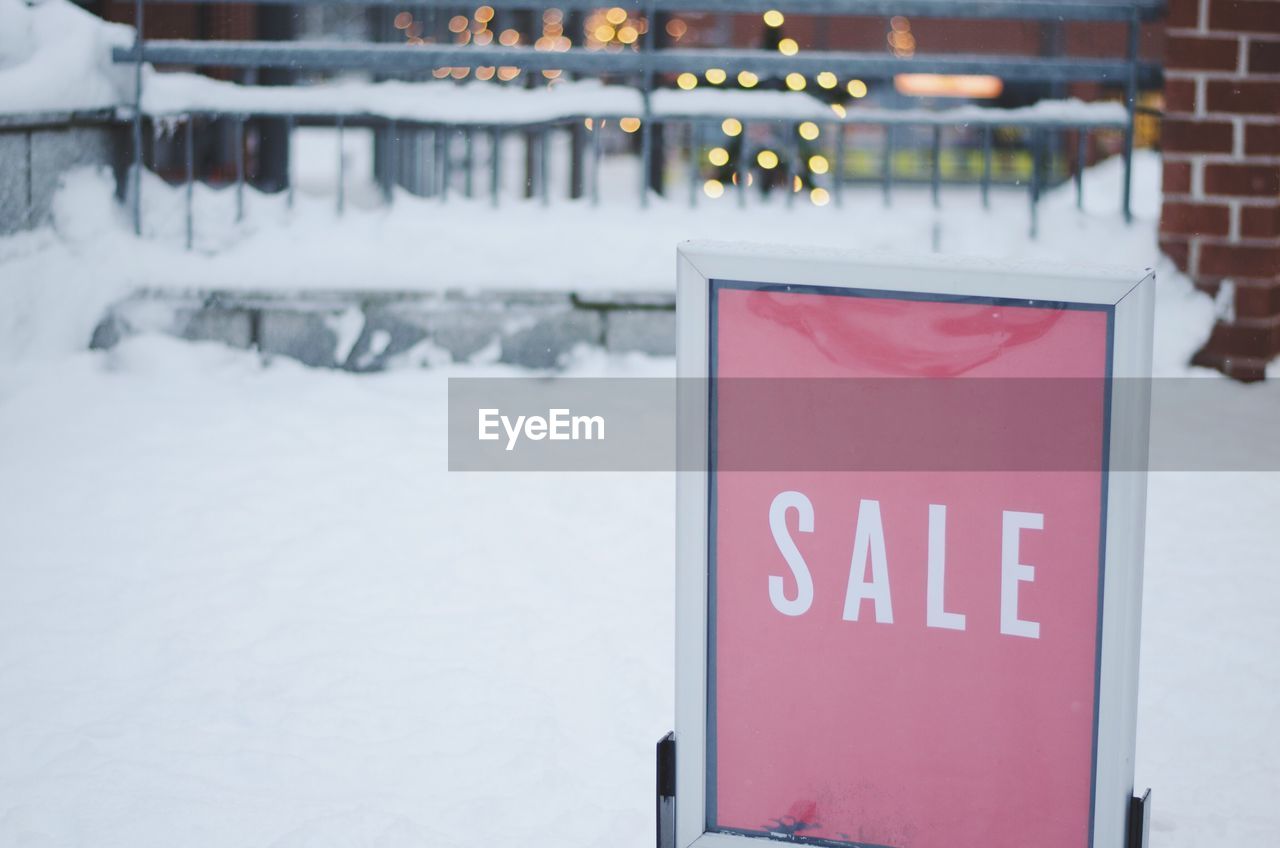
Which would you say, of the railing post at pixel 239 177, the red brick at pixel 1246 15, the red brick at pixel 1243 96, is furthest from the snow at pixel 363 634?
the red brick at pixel 1246 15

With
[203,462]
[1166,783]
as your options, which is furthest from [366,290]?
[1166,783]

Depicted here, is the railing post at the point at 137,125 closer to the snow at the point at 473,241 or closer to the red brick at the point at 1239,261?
the snow at the point at 473,241

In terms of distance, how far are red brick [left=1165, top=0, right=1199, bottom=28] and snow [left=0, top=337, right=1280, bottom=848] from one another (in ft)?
5.22

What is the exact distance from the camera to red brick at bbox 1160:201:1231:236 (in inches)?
231

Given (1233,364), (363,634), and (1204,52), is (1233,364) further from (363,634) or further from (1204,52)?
(363,634)

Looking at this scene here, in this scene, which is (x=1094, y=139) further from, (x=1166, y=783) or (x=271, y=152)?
(x=1166, y=783)

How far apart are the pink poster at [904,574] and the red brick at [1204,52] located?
168 inches

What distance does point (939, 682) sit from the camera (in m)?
2.21

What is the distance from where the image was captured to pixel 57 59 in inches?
228

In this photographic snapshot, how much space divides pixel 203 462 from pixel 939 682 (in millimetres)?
3359

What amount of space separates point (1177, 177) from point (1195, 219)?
19 centimetres

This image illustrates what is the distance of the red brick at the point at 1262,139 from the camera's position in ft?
18.9

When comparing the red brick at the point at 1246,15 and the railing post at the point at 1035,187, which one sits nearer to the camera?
the red brick at the point at 1246,15

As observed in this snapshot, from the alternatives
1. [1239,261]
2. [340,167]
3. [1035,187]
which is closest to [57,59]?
[340,167]
